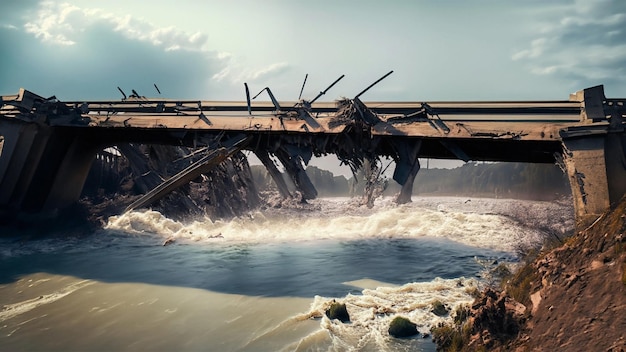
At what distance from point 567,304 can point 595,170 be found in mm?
5458

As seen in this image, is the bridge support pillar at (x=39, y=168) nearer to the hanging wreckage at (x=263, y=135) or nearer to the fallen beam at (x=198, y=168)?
the hanging wreckage at (x=263, y=135)

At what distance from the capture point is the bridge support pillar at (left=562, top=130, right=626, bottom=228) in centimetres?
798

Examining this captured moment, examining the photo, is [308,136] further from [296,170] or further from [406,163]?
[406,163]

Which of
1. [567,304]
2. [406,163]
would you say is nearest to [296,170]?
[406,163]

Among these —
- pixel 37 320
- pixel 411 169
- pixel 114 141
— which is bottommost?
pixel 37 320

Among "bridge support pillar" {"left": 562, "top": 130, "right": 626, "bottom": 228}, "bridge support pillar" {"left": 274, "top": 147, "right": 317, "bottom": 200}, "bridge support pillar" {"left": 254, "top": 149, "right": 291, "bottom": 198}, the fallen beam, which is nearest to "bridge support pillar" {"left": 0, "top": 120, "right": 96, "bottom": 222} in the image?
the fallen beam

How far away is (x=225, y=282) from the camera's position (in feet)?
30.9

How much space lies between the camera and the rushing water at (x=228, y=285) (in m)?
6.34

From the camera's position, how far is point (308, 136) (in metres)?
11.5

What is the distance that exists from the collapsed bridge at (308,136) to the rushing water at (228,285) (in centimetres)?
211

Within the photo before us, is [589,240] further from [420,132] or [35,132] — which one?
[35,132]

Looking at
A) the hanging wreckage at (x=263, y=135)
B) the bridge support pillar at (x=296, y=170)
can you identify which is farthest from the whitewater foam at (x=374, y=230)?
the bridge support pillar at (x=296, y=170)

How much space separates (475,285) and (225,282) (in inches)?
212

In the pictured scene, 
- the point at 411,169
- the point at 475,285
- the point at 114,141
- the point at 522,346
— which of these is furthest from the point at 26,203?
the point at 522,346
